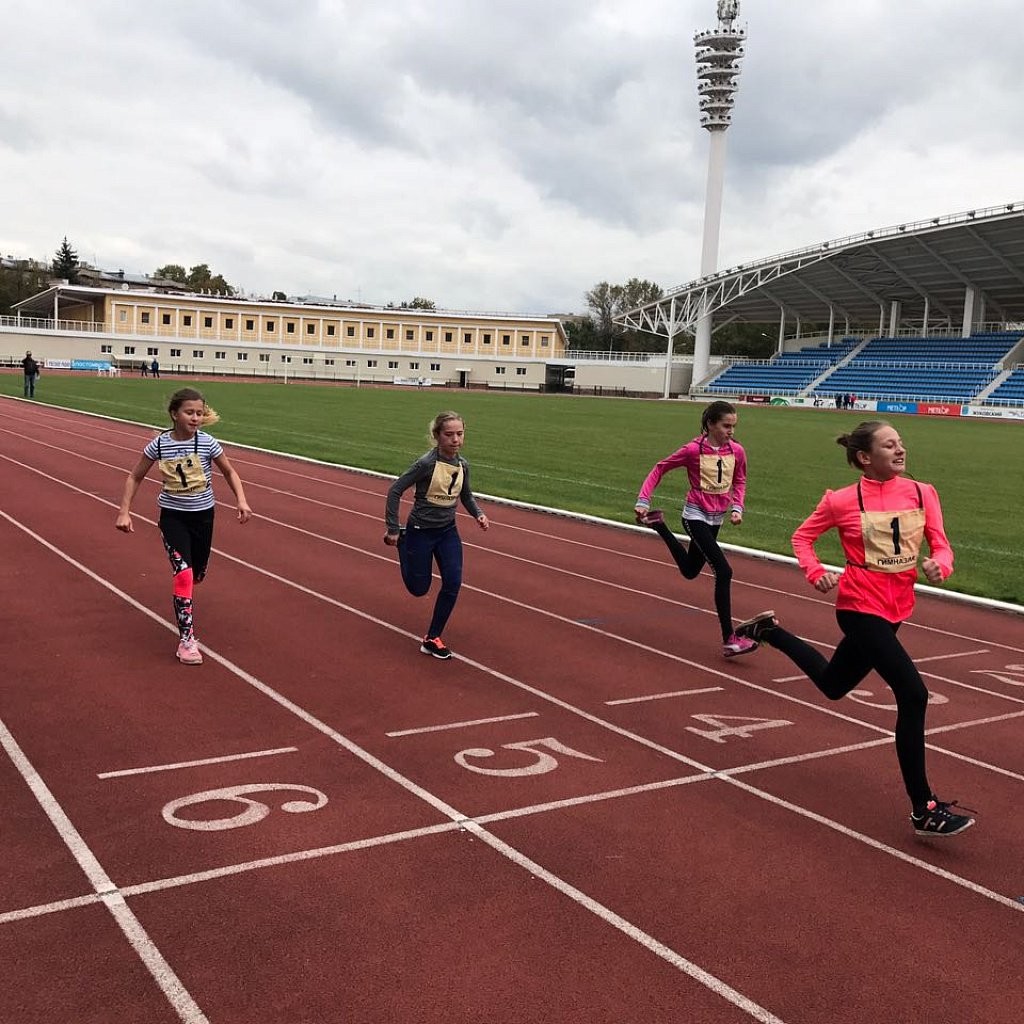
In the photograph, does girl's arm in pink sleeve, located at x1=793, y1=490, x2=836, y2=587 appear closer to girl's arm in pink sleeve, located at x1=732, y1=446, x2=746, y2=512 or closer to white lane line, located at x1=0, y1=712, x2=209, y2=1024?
girl's arm in pink sleeve, located at x1=732, y1=446, x2=746, y2=512

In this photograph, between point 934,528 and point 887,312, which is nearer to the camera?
point 934,528

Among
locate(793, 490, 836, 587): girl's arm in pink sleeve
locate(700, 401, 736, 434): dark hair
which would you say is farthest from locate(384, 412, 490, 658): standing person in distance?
locate(793, 490, 836, 587): girl's arm in pink sleeve

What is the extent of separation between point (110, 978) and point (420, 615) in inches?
207

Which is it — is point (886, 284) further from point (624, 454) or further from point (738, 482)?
point (738, 482)

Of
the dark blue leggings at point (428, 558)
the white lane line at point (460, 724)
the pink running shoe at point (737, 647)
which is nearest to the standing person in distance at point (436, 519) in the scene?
the dark blue leggings at point (428, 558)

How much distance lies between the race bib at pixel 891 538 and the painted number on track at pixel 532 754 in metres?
1.87

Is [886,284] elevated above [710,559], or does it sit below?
above

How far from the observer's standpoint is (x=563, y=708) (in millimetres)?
6156

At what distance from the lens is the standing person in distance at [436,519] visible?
7.09m

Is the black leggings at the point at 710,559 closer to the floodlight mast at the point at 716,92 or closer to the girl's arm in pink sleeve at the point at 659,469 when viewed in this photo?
the girl's arm in pink sleeve at the point at 659,469

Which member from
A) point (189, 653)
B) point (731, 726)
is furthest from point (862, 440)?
point (189, 653)

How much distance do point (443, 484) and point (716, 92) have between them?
90.8m

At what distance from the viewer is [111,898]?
3697 millimetres

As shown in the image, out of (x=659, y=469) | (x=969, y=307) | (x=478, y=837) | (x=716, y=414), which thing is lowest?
(x=478, y=837)
